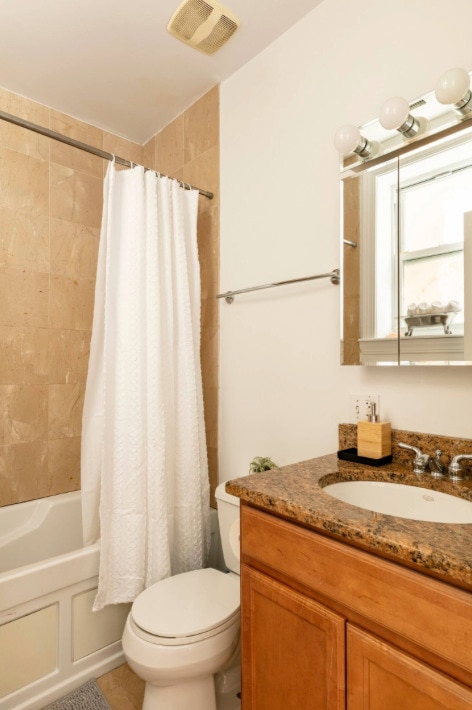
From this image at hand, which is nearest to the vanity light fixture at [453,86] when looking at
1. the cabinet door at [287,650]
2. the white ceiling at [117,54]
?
the white ceiling at [117,54]

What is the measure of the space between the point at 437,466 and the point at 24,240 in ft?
6.72

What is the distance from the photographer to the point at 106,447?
1.58 meters

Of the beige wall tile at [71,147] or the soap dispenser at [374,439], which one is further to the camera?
the beige wall tile at [71,147]

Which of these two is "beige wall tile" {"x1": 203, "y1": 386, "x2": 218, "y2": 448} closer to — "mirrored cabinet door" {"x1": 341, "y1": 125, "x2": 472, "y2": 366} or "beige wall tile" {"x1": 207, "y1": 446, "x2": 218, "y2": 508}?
"beige wall tile" {"x1": 207, "y1": 446, "x2": 218, "y2": 508}

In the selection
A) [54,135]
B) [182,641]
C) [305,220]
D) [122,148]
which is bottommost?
[182,641]

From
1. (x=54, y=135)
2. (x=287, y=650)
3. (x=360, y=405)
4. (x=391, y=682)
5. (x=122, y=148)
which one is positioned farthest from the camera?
(x=122, y=148)

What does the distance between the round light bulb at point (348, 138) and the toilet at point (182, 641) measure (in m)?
1.50

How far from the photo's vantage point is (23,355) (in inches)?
79.4

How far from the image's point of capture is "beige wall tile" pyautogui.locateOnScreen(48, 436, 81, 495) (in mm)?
2092

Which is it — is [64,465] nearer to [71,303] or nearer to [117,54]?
[71,303]

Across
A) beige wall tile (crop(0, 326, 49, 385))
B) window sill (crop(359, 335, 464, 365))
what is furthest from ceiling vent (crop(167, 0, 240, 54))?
beige wall tile (crop(0, 326, 49, 385))

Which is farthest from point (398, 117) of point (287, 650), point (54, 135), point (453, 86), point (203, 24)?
point (287, 650)

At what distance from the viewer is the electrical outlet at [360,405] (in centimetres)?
134

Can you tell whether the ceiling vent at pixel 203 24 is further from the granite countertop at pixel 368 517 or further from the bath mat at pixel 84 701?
the bath mat at pixel 84 701
